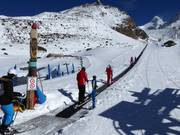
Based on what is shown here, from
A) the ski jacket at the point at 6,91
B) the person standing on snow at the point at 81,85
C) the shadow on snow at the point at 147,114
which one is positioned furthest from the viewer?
the person standing on snow at the point at 81,85

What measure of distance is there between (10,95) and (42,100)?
4.58m

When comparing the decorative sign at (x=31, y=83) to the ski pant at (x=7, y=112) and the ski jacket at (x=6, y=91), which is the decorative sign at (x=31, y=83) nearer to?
the ski jacket at (x=6, y=91)

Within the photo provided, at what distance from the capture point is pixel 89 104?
53.7ft

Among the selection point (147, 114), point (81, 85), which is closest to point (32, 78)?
point (81, 85)

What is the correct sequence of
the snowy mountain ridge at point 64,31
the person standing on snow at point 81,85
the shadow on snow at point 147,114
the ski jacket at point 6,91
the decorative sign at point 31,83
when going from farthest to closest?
the snowy mountain ridge at point 64,31, the person standing on snow at point 81,85, the decorative sign at point 31,83, the shadow on snow at point 147,114, the ski jacket at point 6,91

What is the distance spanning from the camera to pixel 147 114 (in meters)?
14.0

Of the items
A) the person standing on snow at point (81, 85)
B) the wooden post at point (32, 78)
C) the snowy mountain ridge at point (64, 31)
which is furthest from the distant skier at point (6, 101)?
the snowy mountain ridge at point (64, 31)

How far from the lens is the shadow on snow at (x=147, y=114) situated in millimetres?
11945

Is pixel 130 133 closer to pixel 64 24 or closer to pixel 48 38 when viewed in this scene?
pixel 48 38

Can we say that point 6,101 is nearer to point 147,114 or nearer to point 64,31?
point 147,114

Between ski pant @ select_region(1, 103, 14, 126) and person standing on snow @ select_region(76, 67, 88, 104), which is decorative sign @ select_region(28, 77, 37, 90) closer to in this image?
person standing on snow @ select_region(76, 67, 88, 104)

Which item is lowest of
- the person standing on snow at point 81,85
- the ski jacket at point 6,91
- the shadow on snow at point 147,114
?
the shadow on snow at point 147,114

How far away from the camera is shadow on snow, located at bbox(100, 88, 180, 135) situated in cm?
1195

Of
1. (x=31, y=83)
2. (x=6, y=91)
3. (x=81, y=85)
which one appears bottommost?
(x=81, y=85)
